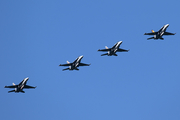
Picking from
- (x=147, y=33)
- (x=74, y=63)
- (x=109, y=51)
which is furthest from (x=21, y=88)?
(x=147, y=33)

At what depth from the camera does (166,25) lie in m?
157

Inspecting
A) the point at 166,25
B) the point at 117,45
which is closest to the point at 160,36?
the point at 166,25

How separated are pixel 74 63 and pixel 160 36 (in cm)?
3853

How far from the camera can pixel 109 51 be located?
15275 cm

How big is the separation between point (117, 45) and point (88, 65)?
Answer: 14.6 metres

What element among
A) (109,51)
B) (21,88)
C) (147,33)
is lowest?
(21,88)

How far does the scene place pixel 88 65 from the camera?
506 ft

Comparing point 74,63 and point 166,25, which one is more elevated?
point 166,25

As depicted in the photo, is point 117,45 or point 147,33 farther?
point 147,33

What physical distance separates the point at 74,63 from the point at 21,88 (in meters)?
24.1

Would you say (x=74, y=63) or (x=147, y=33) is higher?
(x=147, y=33)

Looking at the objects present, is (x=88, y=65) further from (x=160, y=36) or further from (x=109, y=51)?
(x=160, y=36)

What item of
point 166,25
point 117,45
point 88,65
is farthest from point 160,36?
point 88,65

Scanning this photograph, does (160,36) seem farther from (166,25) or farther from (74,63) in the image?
(74,63)
